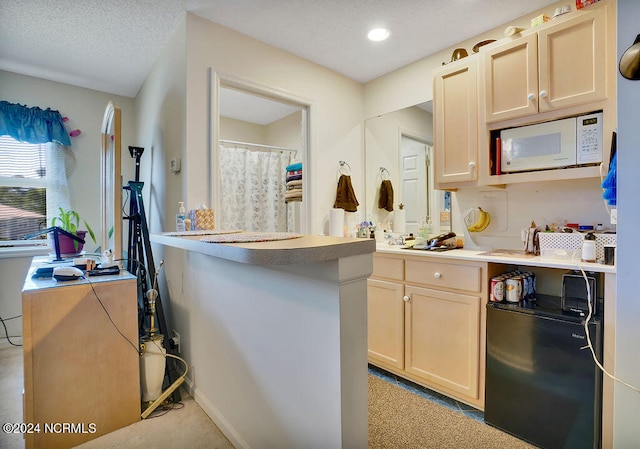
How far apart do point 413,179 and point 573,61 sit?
1.25 meters

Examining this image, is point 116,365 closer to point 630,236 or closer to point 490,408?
point 490,408

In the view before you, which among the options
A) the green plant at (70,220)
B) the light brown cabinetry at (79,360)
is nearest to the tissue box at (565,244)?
the light brown cabinetry at (79,360)

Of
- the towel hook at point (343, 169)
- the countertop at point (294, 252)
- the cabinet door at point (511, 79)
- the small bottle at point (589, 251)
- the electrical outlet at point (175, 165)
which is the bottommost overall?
the small bottle at point (589, 251)

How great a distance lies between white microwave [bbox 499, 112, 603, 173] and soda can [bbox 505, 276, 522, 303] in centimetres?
68

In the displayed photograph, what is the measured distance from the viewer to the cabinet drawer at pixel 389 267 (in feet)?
7.00

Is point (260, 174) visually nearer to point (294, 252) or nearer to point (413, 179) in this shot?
point (413, 179)

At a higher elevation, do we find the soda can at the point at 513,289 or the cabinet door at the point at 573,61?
the cabinet door at the point at 573,61

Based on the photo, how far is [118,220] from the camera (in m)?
1.99

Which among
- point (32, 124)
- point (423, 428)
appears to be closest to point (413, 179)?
point (423, 428)

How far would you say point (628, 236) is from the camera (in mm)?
1069

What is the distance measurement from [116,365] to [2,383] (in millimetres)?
1193

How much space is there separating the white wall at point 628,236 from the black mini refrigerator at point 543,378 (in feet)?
1.03

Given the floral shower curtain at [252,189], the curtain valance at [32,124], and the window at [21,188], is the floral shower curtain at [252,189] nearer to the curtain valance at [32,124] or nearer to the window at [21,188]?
the curtain valance at [32,124]

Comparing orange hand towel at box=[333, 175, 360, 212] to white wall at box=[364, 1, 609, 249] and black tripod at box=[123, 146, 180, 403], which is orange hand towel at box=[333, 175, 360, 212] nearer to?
white wall at box=[364, 1, 609, 249]
